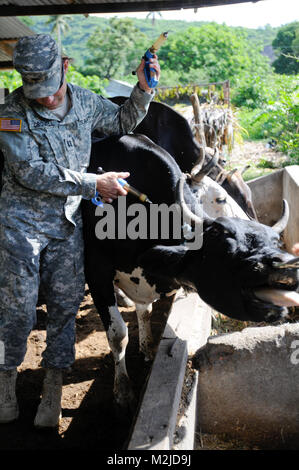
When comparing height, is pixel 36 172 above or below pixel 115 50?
above

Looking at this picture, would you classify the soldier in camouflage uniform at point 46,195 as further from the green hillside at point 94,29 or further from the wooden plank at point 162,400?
the green hillside at point 94,29

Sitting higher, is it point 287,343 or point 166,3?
point 166,3

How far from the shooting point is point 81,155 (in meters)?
3.51

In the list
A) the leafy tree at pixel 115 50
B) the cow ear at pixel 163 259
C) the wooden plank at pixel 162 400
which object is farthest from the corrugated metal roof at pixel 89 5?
the leafy tree at pixel 115 50

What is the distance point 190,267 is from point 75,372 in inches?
70.5

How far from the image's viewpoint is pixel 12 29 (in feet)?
28.8

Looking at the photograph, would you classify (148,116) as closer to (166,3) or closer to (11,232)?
(166,3)

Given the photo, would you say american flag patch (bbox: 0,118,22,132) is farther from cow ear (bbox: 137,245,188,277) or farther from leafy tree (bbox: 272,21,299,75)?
leafy tree (bbox: 272,21,299,75)

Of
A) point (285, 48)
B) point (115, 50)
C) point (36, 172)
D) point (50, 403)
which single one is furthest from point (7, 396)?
point (115, 50)

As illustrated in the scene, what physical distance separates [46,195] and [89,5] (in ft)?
10.2

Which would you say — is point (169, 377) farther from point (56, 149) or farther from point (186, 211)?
point (56, 149)

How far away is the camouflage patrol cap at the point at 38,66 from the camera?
312 cm

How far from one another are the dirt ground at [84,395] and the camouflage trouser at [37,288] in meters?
0.45
